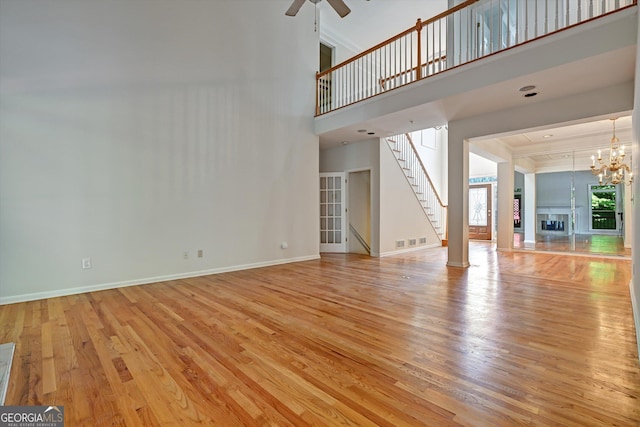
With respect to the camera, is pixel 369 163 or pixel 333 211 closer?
pixel 369 163

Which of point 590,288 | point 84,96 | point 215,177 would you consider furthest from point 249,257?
point 590,288

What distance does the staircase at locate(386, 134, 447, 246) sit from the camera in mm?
7625

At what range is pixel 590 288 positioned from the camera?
3.93 m

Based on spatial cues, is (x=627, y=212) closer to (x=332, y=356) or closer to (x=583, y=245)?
(x=583, y=245)

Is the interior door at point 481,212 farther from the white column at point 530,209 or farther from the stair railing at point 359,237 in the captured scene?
the stair railing at point 359,237

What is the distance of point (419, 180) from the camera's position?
848 cm

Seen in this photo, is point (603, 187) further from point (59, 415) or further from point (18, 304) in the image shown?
point (18, 304)

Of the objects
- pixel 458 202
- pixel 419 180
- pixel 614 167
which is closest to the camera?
pixel 458 202

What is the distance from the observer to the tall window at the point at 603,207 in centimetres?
800

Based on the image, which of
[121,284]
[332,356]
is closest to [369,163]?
[121,284]

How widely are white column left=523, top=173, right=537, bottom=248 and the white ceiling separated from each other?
16.0 inches

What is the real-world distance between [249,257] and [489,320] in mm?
3995

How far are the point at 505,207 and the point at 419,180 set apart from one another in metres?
2.28

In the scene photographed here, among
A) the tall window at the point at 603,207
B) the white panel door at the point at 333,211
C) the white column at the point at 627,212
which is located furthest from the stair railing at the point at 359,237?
the tall window at the point at 603,207
